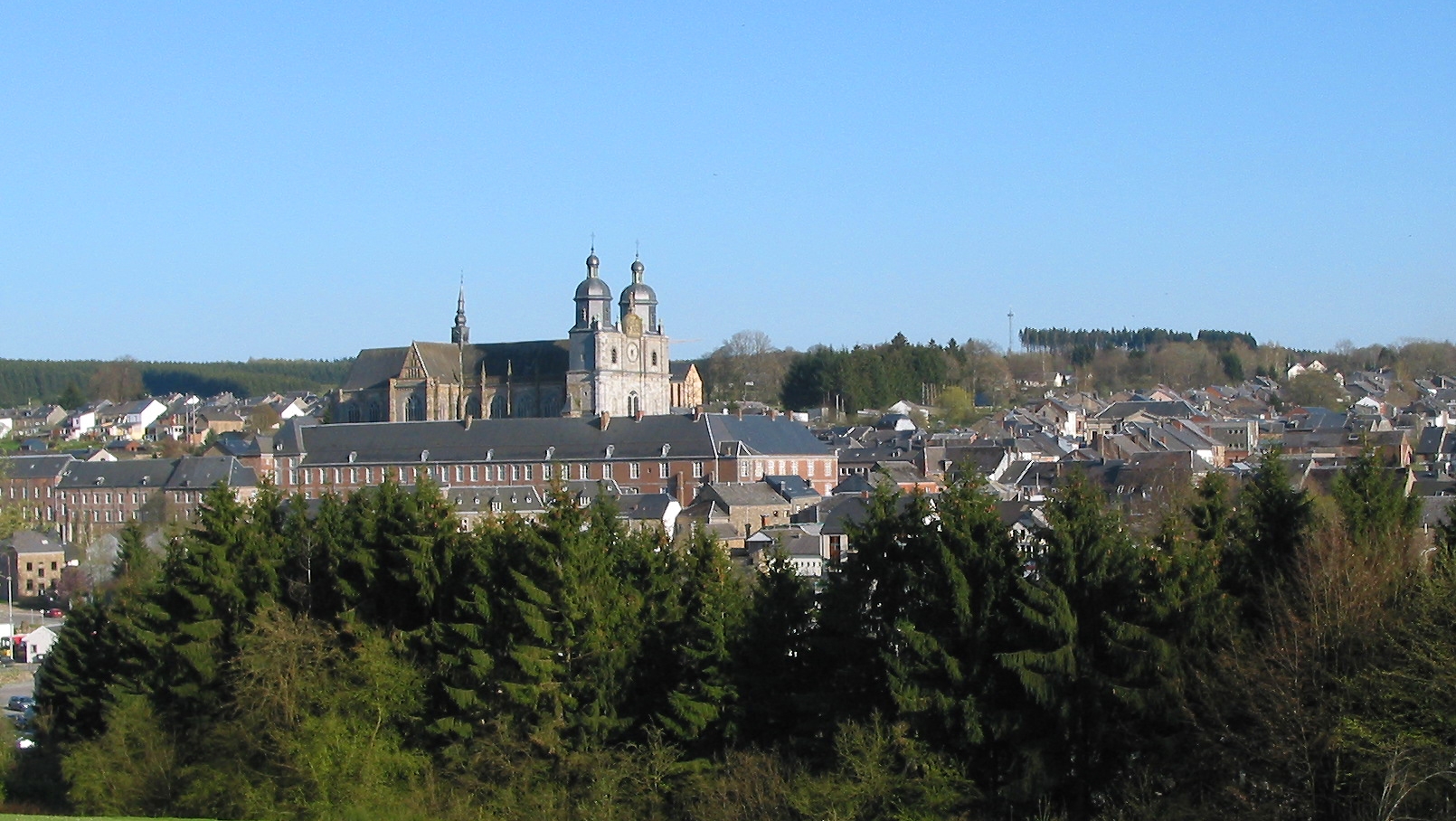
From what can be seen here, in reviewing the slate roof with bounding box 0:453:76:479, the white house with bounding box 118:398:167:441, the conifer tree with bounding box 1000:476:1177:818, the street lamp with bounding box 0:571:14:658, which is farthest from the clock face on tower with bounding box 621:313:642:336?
the white house with bounding box 118:398:167:441

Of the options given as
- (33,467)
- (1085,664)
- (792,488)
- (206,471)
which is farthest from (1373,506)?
(33,467)

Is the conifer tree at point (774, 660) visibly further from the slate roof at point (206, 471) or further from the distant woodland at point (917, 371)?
the distant woodland at point (917, 371)

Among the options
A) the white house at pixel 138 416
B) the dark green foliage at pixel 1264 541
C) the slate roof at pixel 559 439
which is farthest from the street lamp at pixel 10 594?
the white house at pixel 138 416

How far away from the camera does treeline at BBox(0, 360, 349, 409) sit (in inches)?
6491

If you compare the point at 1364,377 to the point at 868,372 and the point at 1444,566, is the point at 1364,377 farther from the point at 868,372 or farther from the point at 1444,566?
the point at 1444,566

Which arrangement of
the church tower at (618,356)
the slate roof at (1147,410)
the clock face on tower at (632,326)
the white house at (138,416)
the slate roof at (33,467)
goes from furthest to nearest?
1. the white house at (138,416)
2. the slate roof at (1147,410)
3. the clock face on tower at (632,326)
4. the slate roof at (33,467)
5. the church tower at (618,356)

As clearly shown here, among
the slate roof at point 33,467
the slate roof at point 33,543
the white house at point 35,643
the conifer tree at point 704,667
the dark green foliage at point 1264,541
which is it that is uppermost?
the dark green foliage at point 1264,541

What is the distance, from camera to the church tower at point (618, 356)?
79.7 metres

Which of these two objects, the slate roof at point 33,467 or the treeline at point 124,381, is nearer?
the slate roof at point 33,467

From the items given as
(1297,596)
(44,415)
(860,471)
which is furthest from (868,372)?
(1297,596)

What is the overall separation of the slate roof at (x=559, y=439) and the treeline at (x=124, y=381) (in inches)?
3708

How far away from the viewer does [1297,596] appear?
733 inches

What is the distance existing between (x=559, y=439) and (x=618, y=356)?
434 inches

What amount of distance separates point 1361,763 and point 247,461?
219ft
